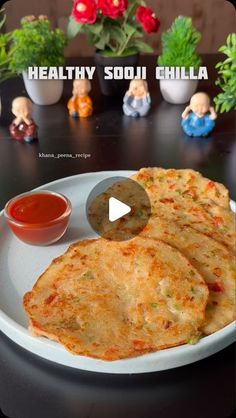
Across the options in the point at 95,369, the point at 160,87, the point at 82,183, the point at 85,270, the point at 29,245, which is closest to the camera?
the point at 95,369

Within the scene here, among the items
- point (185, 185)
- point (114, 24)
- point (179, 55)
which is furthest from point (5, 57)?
point (185, 185)

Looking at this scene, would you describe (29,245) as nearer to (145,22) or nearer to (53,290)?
(53,290)

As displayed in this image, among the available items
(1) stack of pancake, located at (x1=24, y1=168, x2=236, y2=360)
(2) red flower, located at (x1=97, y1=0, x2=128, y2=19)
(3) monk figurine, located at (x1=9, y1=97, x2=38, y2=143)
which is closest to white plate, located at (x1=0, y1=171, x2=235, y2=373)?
(1) stack of pancake, located at (x1=24, y1=168, x2=236, y2=360)

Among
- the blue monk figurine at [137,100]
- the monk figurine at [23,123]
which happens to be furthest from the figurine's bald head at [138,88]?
the monk figurine at [23,123]

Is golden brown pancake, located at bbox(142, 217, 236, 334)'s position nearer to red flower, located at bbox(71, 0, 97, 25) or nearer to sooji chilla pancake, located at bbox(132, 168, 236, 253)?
sooji chilla pancake, located at bbox(132, 168, 236, 253)

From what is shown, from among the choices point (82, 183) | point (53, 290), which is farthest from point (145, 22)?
point (53, 290)
